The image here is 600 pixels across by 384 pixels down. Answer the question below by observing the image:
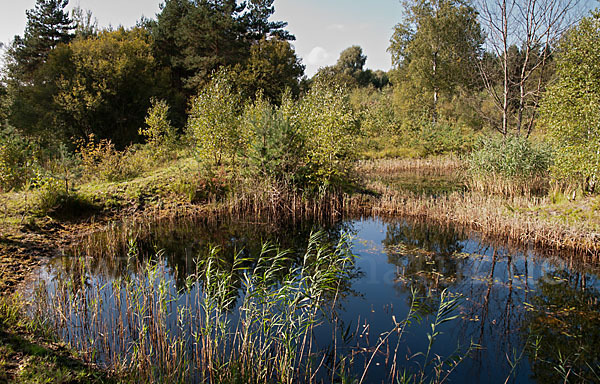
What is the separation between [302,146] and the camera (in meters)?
12.7

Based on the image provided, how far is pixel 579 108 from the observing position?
9.90 m

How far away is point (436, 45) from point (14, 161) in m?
29.1

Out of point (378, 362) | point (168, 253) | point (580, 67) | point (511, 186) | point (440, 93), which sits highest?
point (440, 93)

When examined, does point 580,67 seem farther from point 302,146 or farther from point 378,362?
point 378,362

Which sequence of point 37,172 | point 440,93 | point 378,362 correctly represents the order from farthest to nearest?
point 440,93 → point 37,172 → point 378,362

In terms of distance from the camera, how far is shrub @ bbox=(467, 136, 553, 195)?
1247cm

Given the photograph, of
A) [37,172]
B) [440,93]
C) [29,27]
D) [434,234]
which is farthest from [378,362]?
[29,27]

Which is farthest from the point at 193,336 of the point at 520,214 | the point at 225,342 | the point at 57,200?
the point at 520,214

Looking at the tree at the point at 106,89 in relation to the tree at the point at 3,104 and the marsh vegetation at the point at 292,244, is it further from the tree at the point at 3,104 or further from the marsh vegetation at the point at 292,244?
the tree at the point at 3,104

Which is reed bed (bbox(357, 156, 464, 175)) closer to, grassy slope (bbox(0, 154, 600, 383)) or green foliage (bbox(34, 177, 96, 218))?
grassy slope (bbox(0, 154, 600, 383))

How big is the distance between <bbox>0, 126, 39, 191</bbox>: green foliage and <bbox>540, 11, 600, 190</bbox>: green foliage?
1442cm

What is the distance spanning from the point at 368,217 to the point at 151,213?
23.0ft

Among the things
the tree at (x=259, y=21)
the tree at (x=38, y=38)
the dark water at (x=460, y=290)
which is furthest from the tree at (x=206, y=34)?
the dark water at (x=460, y=290)

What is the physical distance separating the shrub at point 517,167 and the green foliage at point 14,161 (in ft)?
48.3
